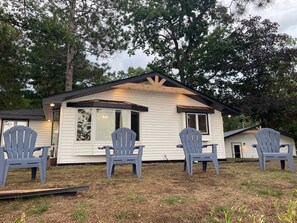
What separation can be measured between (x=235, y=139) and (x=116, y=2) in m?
13.1

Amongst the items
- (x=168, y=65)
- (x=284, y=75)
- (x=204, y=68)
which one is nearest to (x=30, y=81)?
(x=168, y=65)

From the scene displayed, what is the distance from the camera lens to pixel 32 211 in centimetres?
223

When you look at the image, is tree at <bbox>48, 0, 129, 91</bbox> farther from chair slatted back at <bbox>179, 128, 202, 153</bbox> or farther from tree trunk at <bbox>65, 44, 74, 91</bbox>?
chair slatted back at <bbox>179, 128, 202, 153</bbox>

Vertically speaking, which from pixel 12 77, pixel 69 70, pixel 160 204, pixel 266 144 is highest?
pixel 12 77

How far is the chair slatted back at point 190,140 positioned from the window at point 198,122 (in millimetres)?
3873

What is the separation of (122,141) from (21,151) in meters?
1.88

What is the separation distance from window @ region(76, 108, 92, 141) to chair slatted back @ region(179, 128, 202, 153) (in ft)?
12.1

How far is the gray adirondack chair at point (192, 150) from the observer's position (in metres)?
4.60

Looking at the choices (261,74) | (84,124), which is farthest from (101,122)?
(261,74)

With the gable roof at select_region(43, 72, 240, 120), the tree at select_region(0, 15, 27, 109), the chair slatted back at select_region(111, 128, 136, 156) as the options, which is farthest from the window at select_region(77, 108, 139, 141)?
the tree at select_region(0, 15, 27, 109)

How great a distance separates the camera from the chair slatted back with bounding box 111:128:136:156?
15.3 ft

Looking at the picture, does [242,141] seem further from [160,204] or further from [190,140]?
[160,204]

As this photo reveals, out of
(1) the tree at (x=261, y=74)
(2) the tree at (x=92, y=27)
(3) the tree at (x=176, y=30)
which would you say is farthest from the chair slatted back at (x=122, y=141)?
(3) the tree at (x=176, y=30)

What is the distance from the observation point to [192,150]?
495cm
